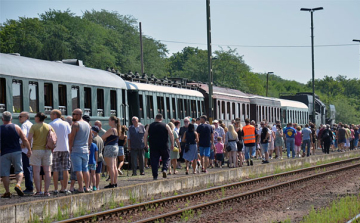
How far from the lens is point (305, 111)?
Result: 61.1 metres

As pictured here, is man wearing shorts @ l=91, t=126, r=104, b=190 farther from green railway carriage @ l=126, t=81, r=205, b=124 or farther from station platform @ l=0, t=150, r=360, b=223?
green railway carriage @ l=126, t=81, r=205, b=124

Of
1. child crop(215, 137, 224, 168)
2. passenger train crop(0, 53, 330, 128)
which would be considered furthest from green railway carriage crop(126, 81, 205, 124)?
child crop(215, 137, 224, 168)

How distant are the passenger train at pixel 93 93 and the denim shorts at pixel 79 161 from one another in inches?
139

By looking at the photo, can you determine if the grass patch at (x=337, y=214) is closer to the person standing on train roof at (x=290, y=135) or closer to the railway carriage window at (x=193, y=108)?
the person standing on train roof at (x=290, y=135)

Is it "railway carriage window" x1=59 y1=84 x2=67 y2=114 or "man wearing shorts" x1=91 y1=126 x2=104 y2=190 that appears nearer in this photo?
"man wearing shorts" x1=91 y1=126 x2=104 y2=190

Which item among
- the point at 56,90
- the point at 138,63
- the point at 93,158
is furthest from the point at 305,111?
the point at 93,158

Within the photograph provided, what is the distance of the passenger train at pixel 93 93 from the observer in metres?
18.3

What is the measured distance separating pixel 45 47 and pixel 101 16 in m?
35.1

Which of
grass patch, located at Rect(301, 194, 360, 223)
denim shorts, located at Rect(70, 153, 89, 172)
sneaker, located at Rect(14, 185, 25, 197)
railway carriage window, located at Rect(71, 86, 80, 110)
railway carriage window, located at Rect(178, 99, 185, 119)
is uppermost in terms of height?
railway carriage window, located at Rect(71, 86, 80, 110)

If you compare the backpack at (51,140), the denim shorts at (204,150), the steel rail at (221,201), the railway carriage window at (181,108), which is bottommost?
the steel rail at (221,201)

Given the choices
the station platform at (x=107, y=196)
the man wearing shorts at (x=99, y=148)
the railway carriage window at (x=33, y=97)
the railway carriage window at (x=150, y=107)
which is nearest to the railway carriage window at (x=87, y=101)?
the station platform at (x=107, y=196)

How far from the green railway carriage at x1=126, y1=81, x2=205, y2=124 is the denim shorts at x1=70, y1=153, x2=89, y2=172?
11890 millimetres

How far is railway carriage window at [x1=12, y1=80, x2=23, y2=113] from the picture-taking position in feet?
59.0

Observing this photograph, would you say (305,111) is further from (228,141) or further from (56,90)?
(56,90)
